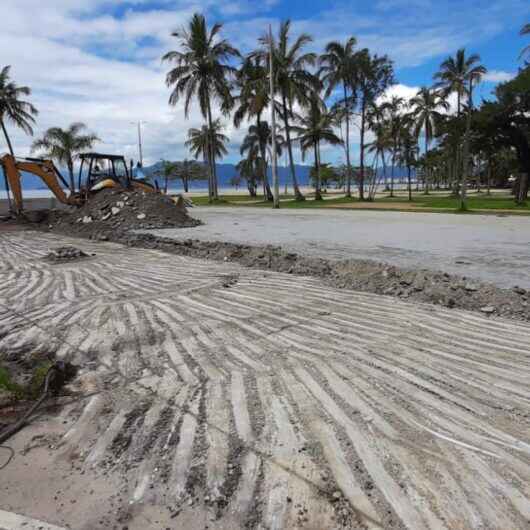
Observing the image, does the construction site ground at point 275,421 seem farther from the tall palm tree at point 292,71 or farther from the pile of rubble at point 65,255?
the tall palm tree at point 292,71

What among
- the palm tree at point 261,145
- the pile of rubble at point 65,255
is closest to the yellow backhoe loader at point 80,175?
the pile of rubble at point 65,255

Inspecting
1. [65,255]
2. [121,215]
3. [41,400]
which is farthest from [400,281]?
[121,215]

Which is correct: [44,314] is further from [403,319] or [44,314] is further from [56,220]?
[56,220]

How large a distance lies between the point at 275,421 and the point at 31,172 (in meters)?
19.4

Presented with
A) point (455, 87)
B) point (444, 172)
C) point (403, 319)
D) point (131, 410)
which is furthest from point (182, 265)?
point (444, 172)

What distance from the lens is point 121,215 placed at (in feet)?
52.4

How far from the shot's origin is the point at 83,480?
2285 mm

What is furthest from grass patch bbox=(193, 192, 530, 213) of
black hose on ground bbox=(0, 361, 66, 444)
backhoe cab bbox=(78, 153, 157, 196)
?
black hose on ground bbox=(0, 361, 66, 444)

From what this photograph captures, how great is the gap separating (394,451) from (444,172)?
97176 millimetres

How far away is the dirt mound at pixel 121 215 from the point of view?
51.2 feet

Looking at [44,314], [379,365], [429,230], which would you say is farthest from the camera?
[429,230]

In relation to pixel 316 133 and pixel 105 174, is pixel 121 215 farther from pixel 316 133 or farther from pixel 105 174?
pixel 316 133

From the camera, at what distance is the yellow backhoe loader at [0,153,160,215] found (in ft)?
57.8

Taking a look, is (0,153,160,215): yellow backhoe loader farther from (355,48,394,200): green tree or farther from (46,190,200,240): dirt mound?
(355,48,394,200): green tree
